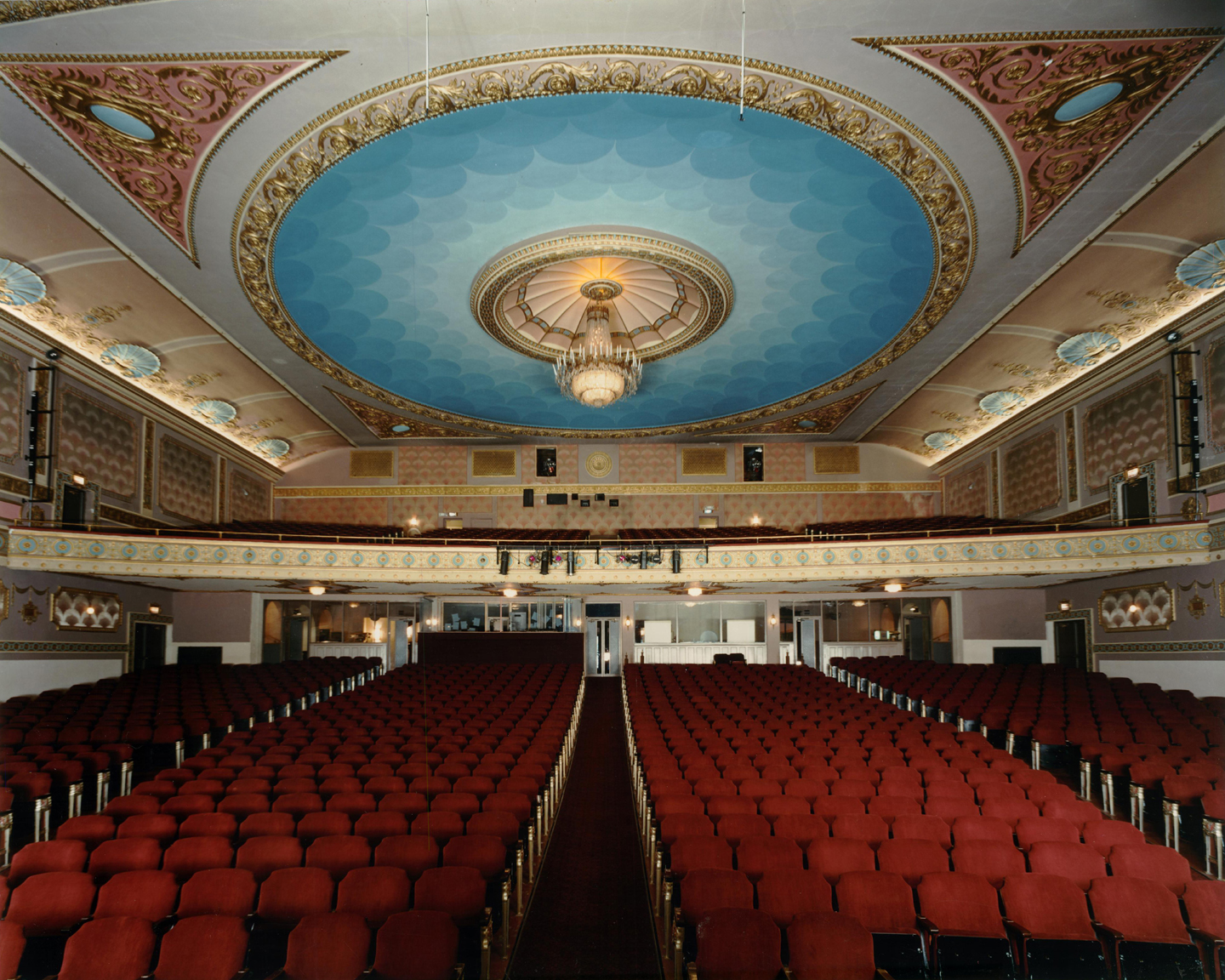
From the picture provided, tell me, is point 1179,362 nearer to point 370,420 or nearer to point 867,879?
point 867,879

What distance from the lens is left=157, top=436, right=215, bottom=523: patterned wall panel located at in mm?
15703

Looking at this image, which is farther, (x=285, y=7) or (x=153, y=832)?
(x=285, y=7)

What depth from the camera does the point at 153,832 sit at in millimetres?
5402

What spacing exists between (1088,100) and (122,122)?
10.0 meters

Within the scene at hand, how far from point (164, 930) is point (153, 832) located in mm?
1177

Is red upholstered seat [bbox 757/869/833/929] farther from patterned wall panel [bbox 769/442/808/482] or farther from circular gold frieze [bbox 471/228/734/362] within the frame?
patterned wall panel [bbox 769/442/808/482]

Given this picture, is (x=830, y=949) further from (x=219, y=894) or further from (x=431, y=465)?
(x=431, y=465)

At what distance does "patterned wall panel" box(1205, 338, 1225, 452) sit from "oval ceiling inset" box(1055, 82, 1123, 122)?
5.35 metres

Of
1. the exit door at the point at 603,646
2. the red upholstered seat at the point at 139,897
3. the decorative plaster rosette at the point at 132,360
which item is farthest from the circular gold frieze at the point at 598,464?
the red upholstered seat at the point at 139,897

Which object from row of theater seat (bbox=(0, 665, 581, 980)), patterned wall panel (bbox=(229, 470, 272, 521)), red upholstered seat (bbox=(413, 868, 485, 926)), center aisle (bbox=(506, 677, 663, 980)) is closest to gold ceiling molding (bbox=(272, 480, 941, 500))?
patterned wall panel (bbox=(229, 470, 272, 521))

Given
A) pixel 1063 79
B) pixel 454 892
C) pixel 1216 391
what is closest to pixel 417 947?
pixel 454 892

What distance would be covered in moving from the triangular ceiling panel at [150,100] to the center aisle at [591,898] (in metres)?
7.81

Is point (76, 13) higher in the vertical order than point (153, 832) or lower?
higher

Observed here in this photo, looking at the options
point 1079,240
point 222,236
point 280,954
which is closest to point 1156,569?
point 1079,240
